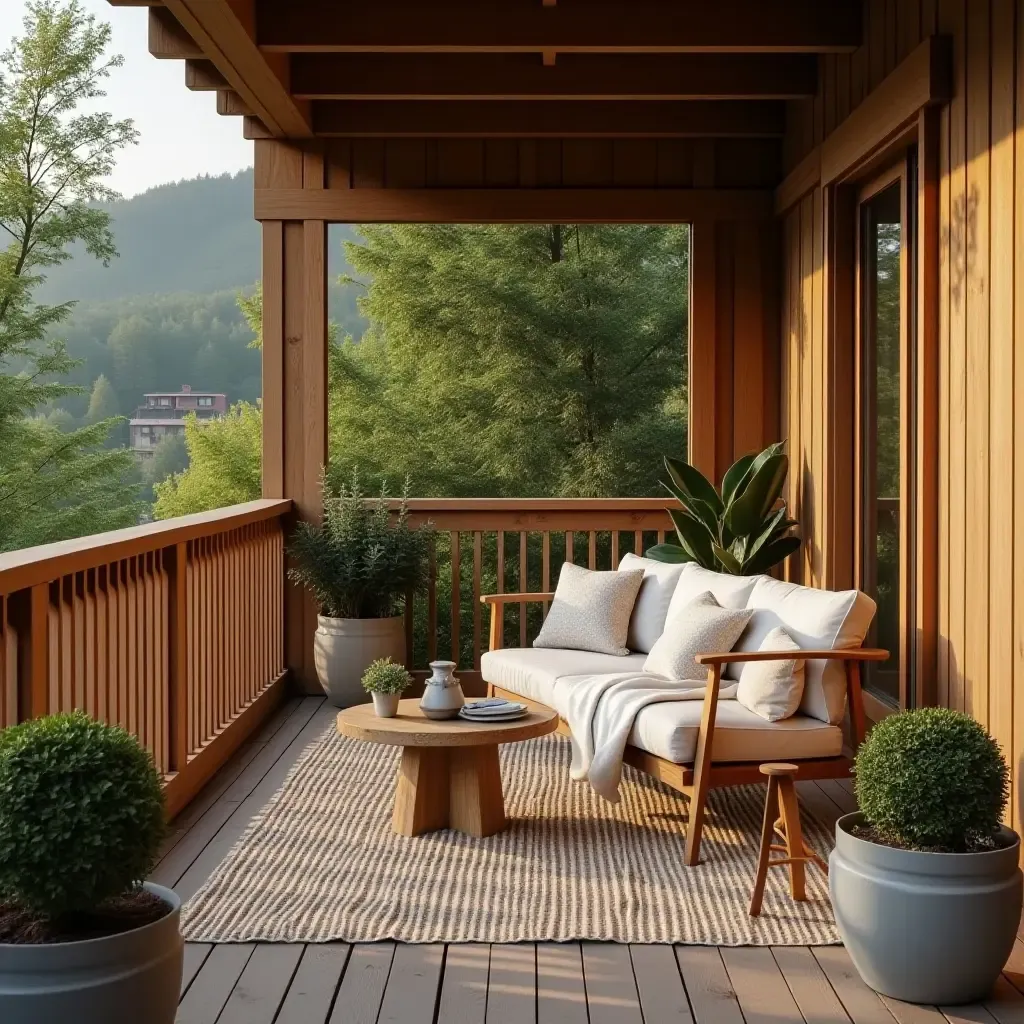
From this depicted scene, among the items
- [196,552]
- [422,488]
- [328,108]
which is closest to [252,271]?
[422,488]

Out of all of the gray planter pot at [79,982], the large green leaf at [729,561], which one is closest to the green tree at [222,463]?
the large green leaf at [729,561]

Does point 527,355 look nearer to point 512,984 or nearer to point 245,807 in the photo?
point 245,807

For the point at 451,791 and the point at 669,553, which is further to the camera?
the point at 669,553

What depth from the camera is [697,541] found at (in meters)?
5.96

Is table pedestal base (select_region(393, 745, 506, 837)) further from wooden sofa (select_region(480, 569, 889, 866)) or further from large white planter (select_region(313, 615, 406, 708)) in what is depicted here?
large white planter (select_region(313, 615, 406, 708))

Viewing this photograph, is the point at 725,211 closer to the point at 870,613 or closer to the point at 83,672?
the point at 870,613

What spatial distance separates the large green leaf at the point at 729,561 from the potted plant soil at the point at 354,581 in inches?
59.9

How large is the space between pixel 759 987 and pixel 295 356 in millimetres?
4578

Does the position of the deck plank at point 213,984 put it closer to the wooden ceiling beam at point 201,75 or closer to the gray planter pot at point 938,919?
the gray planter pot at point 938,919

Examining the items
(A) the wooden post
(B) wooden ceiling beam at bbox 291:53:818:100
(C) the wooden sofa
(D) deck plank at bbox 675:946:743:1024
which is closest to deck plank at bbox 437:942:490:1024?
(D) deck plank at bbox 675:946:743:1024

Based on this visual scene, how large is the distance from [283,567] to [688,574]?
240 centimetres

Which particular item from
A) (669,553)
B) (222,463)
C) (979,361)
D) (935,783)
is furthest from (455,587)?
(222,463)

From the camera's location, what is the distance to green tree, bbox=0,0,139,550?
62.5 ft

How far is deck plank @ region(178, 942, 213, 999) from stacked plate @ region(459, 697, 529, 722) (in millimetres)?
1271
